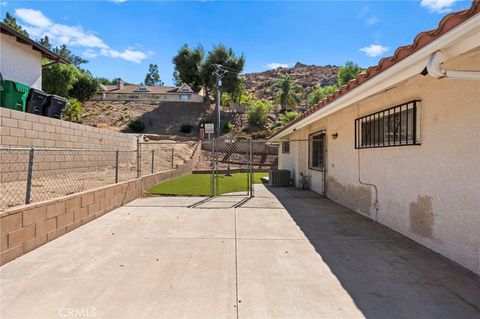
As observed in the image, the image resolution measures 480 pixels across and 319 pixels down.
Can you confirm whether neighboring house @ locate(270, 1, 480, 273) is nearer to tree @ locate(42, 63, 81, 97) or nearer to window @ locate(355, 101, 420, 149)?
window @ locate(355, 101, 420, 149)

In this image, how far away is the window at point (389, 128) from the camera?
5.20 meters

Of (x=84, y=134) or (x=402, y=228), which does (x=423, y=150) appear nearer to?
(x=402, y=228)

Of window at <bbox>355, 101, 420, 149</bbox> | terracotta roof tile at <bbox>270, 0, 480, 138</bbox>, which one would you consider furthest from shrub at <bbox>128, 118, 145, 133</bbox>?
terracotta roof tile at <bbox>270, 0, 480, 138</bbox>

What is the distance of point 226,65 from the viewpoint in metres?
44.3

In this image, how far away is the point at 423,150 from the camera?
482cm

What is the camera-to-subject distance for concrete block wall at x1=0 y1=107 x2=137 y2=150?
7.30 metres

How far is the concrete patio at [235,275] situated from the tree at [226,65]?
133 ft

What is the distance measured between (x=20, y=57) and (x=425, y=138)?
1567cm

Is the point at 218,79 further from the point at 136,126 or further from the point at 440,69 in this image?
the point at 440,69

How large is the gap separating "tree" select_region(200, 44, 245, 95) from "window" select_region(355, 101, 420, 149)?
3854 cm

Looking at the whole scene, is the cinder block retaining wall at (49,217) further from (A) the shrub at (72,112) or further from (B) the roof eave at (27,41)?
(A) the shrub at (72,112)

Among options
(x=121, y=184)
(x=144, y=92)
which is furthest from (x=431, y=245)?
(x=144, y=92)

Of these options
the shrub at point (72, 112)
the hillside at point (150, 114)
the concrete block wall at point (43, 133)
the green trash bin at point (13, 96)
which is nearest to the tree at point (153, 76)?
the hillside at point (150, 114)

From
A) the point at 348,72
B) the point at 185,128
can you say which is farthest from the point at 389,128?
the point at 348,72
